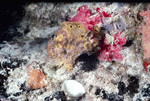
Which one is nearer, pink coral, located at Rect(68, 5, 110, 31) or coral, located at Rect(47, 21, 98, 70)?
coral, located at Rect(47, 21, 98, 70)

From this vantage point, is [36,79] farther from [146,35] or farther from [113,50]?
[146,35]

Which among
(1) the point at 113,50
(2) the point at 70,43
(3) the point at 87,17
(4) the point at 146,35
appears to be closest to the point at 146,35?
(4) the point at 146,35

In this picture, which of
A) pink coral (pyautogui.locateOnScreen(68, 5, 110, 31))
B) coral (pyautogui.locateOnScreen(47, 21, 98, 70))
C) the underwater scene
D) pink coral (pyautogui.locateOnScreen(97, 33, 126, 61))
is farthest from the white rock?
pink coral (pyautogui.locateOnScreen(68, 5, 110, 31))

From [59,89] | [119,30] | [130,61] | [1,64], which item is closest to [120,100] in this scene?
[130,61]

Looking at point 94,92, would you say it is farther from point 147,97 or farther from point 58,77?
point 147,97

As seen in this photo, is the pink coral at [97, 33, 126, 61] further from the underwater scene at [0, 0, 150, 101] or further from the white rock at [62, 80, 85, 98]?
the white rock at [62, 80, 85, 98]

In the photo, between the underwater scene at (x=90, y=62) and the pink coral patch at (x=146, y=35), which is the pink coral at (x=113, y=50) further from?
the pink coral patch at (x=146, y=35)
